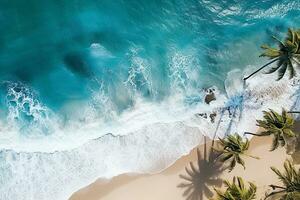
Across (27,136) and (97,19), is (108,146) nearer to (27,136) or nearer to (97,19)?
(27,136)

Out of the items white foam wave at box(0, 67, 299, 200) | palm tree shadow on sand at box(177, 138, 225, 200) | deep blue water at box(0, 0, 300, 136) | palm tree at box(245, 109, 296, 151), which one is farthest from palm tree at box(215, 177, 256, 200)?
deep blue water at box(0, 0, 300, 136)

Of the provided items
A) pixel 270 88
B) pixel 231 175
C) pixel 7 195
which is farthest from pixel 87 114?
pixel 270 88

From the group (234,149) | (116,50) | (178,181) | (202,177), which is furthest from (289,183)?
(116,50)

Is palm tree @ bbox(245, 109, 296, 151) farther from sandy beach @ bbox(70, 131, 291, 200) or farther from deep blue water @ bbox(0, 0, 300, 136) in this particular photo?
deep blue water @ bbox(0, 0, 300, 136)

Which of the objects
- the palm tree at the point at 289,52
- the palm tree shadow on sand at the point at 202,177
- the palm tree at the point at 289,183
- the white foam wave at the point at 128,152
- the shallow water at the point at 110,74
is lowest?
the palm tree at the point at 289,183

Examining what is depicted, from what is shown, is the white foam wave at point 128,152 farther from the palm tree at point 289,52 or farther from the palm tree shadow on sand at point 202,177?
the palm tree at point 289,52

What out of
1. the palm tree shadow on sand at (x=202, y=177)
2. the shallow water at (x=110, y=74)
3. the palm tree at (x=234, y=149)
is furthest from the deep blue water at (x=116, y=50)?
the palm tree at (x=234, y=149)
